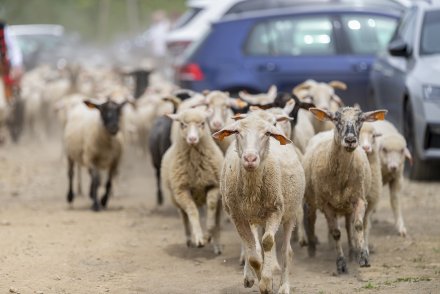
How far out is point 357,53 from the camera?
56.0 ft

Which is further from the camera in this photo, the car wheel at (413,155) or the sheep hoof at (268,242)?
the car wheel at (413,155)

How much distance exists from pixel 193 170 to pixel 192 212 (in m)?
0.50

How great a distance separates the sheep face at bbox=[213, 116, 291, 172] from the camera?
8633 millimetres

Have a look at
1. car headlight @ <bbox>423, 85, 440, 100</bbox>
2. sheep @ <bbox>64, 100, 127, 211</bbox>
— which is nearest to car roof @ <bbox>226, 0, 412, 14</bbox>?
car headlight @ <bbox>423, 85, 440, 100</bbox>

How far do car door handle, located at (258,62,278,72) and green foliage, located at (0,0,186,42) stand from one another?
47.1m

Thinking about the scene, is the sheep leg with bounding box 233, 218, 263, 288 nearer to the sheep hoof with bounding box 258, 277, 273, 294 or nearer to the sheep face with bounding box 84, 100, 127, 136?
the sheep hoof with bounding box 258, 277, 273, 294

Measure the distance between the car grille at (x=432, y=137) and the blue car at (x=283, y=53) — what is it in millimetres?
2589

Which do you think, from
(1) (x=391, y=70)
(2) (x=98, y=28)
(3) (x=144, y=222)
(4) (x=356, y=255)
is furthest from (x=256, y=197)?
(2) (x=98, y=28)

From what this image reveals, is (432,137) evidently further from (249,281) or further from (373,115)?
(249,281)

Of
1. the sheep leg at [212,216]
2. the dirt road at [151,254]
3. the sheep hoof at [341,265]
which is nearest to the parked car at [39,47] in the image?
the dirt road at [151,254]

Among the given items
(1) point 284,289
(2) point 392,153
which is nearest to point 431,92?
(2) point 392,153

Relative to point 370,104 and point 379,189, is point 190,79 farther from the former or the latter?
point 379,189

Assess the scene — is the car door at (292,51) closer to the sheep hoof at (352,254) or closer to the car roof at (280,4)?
the car roof at (280,4)

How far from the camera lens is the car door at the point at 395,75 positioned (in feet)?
49.8
